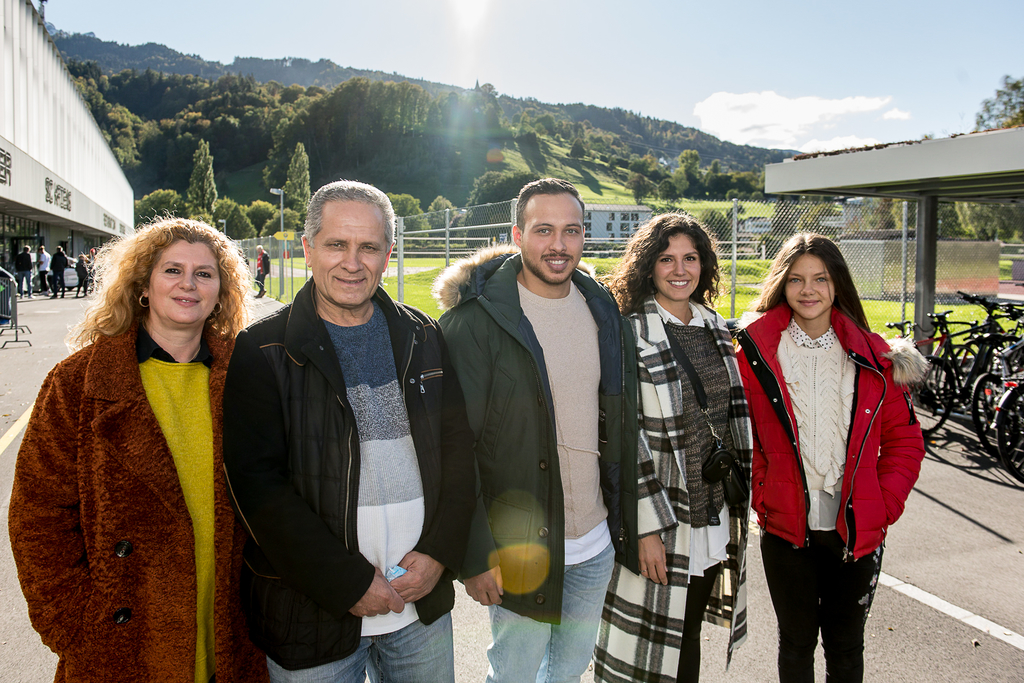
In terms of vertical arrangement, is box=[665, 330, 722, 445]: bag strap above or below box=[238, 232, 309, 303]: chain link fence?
below

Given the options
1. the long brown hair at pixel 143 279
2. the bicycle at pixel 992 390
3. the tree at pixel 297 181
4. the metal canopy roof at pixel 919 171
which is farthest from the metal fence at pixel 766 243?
the tree at pixel 297 181

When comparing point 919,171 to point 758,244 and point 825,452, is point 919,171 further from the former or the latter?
point 825,452

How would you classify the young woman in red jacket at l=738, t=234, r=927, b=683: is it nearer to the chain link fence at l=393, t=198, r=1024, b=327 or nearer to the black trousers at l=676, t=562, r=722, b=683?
the black trousers at l=676, t=562, r=722, b=683

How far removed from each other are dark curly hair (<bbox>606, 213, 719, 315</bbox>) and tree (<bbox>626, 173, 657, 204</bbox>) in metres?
109

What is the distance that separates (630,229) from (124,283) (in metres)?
6.01

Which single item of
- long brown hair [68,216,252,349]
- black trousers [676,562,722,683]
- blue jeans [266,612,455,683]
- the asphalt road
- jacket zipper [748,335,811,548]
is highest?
long brown hair [68,216,252,349]

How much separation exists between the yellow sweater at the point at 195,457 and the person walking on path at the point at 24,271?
25.3 meters

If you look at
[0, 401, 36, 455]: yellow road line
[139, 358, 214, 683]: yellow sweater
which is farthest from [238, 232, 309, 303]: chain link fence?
[139, 358, 214, 683]: yellow sweater

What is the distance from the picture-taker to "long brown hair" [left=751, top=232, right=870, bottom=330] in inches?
101

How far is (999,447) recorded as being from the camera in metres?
5.18

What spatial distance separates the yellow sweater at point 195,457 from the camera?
1833 millimetres

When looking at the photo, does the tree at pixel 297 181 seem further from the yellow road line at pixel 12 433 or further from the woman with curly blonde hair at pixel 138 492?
the woman with curly blonde hair at pixel 138 492

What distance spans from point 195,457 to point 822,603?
2.35 meters

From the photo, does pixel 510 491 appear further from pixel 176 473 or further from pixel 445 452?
pixel 176 473
